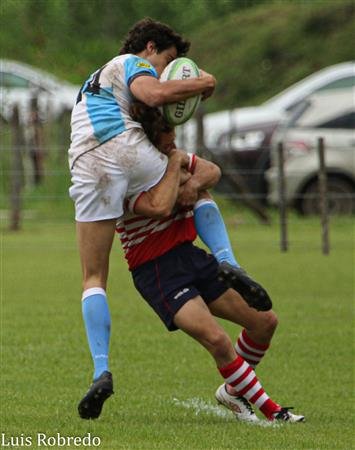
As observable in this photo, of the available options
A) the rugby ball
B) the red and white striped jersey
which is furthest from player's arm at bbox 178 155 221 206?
the rugby ball

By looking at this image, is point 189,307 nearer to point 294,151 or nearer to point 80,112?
point 80,112

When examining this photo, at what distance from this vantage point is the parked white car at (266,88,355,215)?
19.1 meters

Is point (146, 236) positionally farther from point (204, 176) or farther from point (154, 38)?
point (154, 38)

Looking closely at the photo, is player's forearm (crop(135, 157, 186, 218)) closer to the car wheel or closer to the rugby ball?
the rugby ball

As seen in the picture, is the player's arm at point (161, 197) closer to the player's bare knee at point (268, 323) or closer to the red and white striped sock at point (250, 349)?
the player's bare knee at point (268, 323)

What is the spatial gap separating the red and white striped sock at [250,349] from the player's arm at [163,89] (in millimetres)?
1342

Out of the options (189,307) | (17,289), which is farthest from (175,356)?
(17,289)

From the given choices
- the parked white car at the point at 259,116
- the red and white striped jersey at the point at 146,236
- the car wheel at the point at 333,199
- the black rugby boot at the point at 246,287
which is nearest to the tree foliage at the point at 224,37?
the parked white car at the point at 259,116

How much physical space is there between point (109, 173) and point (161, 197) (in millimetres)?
278

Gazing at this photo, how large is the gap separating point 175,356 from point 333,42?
72.6 ft

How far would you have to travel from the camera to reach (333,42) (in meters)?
30.2

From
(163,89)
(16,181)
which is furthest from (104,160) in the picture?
(16,181)

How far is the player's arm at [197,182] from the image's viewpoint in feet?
22.0

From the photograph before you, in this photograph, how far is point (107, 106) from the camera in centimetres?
643
